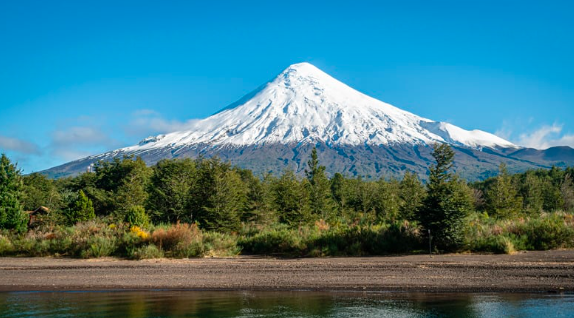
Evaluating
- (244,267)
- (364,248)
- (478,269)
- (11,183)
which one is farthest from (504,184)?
(11,183)

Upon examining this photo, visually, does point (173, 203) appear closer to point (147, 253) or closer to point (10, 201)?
point (10, 201)

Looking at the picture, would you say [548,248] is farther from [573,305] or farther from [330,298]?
[330,298]

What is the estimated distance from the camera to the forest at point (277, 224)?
16.3 meters

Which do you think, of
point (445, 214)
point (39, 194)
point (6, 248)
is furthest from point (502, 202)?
point (39, 194)

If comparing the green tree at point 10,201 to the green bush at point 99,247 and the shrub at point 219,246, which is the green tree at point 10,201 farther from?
the shrub at point 219,246

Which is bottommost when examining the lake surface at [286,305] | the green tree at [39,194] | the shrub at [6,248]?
the lake surface at [286,305]

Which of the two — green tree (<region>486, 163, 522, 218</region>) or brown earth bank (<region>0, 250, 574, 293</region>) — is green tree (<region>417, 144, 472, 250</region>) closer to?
brown earth bank (<region>0, 250, 574, 293</region>)

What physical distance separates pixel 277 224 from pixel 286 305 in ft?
60.5

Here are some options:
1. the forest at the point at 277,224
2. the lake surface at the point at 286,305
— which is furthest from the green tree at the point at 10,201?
the lake surface at the point at 286,305

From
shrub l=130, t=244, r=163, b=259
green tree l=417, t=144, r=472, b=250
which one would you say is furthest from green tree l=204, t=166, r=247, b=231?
green tree l=417, t=144, r=472, b=250

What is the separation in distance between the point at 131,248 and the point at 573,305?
14.8 m

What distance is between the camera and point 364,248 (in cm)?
1706

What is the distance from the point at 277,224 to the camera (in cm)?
2853

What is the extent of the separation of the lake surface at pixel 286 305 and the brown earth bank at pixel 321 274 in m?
0.74
